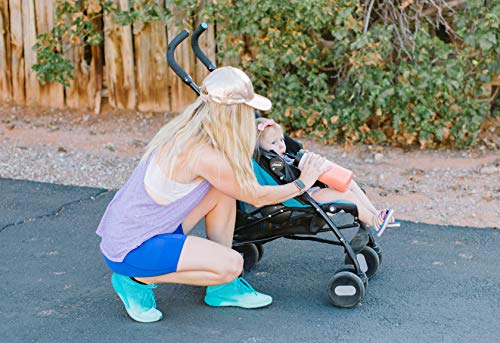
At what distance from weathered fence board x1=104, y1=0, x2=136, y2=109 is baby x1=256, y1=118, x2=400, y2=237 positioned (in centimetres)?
476

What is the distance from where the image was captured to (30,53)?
9.42 metres

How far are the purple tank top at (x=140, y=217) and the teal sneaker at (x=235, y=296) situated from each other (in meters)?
0.49

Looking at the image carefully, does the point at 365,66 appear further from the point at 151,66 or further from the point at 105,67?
the point at 105,67

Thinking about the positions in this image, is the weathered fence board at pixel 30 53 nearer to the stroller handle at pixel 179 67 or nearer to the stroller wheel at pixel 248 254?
the stroller handle at pixel 179 67

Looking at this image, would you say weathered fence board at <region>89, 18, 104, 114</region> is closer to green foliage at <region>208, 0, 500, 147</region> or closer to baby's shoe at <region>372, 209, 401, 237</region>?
green foliage at <region>208, 0, 500, 147</region>

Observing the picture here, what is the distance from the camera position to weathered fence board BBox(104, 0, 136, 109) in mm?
9016

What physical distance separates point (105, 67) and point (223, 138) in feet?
17.9

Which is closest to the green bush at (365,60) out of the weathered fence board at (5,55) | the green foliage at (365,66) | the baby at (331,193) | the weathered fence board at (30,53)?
the green foliage at (365,66)

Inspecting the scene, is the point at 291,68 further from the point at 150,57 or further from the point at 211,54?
the point at 150,57

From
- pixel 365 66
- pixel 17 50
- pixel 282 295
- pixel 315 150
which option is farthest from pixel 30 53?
pixel 282 295

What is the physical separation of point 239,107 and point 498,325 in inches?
68.7

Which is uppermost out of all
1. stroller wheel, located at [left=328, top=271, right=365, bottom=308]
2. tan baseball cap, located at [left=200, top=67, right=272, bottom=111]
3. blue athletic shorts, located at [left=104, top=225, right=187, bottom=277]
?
tan baseball cap, located at [left=200, top=67, right=272, bottom=111]

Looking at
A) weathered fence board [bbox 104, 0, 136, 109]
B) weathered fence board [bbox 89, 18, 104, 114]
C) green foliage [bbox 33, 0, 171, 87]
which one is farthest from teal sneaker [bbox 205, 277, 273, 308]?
weathered fence board [bbox 89, 18, 104, 114]

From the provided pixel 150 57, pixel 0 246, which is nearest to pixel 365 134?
pixel 150 57
